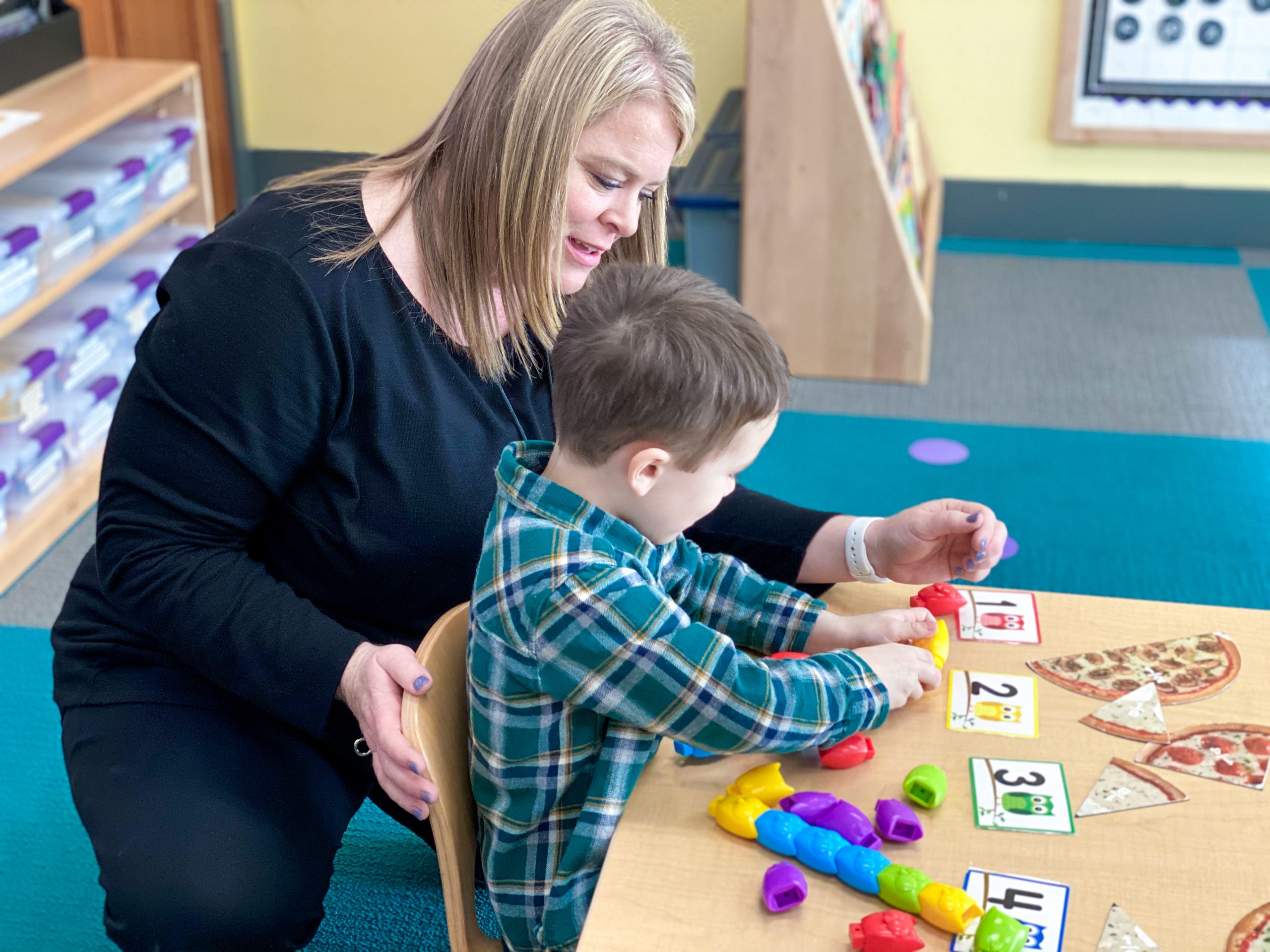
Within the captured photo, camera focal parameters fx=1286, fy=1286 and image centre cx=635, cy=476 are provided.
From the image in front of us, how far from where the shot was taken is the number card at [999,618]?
1.05m

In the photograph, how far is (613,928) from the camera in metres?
0.76

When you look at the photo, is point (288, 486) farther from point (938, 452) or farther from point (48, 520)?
point (938, 452)

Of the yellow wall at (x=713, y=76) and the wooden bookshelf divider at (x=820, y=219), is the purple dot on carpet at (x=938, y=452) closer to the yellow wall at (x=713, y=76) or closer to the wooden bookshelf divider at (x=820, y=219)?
the wooden bookshelf divider at (x=820, y=219)

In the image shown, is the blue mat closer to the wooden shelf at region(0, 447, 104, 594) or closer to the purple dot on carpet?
the purple dot on carpet

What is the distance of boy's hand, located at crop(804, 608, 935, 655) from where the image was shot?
1.03 metres

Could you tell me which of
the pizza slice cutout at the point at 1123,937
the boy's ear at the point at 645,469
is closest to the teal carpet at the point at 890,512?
the boy's ear at the point at 645,469

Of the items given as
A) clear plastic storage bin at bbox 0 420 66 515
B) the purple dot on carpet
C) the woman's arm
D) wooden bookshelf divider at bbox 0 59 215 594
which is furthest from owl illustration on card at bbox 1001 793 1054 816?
clear plastic storage bin at bbox 0 420 66 515

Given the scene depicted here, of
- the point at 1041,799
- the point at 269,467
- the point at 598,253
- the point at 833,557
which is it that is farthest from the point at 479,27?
the point at 1041,799

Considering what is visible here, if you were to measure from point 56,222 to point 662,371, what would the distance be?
6.25 feet

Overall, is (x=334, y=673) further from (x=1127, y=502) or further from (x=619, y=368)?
(x=1127, y=502)

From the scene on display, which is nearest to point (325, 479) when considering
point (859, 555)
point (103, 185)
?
point (859, 555)

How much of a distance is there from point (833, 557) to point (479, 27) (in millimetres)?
928

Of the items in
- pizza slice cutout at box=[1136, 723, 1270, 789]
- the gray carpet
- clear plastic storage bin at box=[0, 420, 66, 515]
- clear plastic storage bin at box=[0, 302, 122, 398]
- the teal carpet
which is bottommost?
the teal carpet

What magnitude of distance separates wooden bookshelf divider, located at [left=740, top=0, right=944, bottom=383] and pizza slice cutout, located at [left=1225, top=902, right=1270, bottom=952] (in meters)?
2.30
